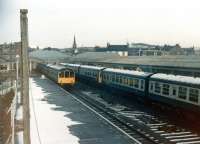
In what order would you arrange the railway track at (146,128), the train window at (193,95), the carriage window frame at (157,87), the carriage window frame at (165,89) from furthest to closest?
the carriage window frame at (157,87)
the carriage window frame at (165,89)
the train window at (193,95)
the railway track at (146,128)

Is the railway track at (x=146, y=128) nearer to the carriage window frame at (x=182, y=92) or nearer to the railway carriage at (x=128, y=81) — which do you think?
the carriage window frame at (x=182, y=92)

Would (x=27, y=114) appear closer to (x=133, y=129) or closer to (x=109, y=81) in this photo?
(x=133, y=129)

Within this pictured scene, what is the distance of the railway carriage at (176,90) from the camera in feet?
65.6

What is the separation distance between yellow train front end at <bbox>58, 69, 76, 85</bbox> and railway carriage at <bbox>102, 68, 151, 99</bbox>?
7.72 metres

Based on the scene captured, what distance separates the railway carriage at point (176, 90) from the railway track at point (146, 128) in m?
1.42

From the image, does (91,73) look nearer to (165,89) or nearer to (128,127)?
(165,89)

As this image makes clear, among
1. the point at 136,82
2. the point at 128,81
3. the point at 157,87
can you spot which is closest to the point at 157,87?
the point at 157,87

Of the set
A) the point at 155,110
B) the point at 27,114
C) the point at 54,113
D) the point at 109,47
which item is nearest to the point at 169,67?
the point at 155,110

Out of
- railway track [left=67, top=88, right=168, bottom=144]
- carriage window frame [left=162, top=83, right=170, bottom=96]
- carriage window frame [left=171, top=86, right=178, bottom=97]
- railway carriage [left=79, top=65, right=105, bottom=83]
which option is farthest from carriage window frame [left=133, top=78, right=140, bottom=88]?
railway carriage [left=79, top=65, right=105, bottom=83]

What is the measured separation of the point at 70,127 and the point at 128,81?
41.0 ft

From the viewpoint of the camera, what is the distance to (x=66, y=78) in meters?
46.9

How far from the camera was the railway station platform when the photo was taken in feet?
57.3

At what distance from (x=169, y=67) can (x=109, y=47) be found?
11129cm

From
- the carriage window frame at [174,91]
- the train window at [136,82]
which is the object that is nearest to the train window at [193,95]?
the carriage window frame at [174,91]
